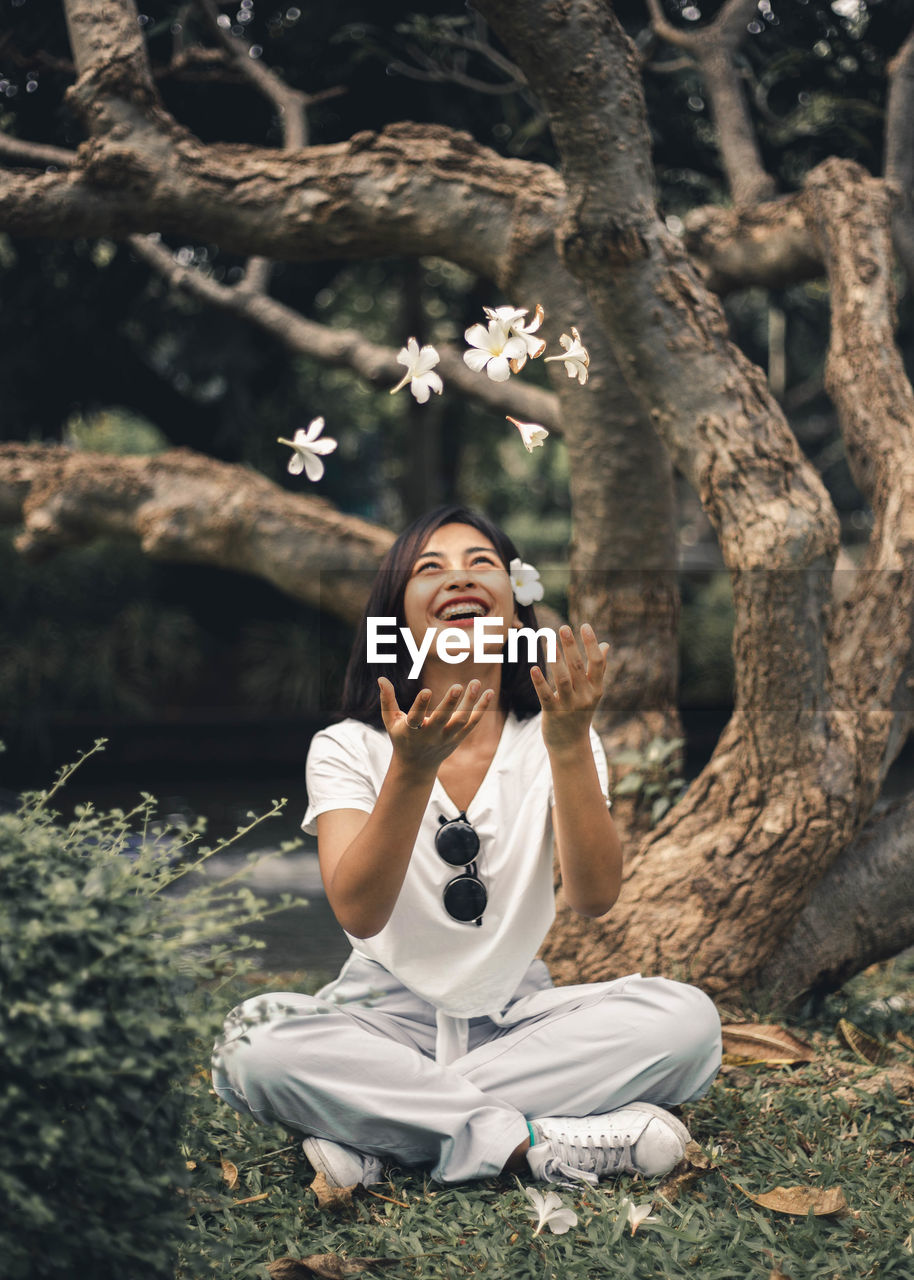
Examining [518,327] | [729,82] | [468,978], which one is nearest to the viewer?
[518,327]

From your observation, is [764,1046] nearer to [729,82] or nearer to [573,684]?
[573,684]

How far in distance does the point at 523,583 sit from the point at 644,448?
4.76 feet

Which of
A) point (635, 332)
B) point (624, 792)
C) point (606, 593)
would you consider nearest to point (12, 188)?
point (635, 332)

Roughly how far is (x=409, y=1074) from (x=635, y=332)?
1.97 metres

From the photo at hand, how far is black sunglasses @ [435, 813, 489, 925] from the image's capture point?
2330 millimetres

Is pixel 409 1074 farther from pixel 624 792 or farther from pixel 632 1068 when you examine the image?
pixel 624 792

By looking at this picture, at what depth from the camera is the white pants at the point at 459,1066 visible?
222cm

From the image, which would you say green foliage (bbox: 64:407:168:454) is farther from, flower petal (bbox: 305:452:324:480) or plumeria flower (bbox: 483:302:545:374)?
plumeria flower (bbox: 483:302:545:374)

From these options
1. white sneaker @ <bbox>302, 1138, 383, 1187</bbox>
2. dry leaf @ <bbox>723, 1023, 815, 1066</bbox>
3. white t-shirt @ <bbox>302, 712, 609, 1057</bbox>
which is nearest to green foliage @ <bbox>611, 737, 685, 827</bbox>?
dry leaf @ <bbox>723, 1023, 815, 1066</bbox>

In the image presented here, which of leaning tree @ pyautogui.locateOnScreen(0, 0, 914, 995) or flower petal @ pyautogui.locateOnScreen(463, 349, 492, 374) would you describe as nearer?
flower petal @ pyautogui.locateOnScreen(463, 349, 492, 374)

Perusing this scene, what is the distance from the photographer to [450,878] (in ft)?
7.81

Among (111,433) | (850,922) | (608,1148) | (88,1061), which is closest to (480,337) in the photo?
(88,1061)

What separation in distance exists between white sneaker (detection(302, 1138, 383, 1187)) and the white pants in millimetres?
19

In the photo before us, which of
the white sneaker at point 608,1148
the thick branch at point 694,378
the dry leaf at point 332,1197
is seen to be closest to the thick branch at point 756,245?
the thick branch at point 694,378
